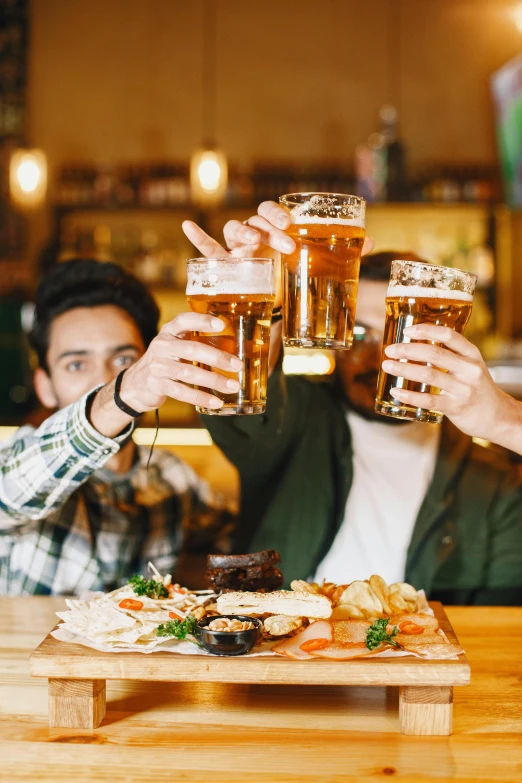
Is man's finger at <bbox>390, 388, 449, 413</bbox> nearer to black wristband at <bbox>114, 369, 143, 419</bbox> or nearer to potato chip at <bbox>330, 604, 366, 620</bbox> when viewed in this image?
potato chip at <bbox>330, 604, 366, 620</bbox>

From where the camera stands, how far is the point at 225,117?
6.80 metres

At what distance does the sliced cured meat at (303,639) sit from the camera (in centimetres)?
114

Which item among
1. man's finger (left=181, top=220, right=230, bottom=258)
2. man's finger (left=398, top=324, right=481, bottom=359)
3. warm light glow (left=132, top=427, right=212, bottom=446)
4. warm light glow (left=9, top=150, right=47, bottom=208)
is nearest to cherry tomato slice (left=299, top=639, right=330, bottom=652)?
man's finger (left=398, top=324, right=481, bottom=359)

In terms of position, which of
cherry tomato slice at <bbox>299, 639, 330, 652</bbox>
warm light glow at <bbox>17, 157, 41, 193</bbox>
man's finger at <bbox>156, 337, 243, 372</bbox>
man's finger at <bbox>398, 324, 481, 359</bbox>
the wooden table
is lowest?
the wooden table

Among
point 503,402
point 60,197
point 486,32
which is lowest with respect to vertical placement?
point 503,402

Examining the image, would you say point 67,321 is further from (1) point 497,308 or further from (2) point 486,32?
(2) point 486,32

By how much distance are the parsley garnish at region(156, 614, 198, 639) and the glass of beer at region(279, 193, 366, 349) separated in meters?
0.43

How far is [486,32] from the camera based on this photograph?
6703mm

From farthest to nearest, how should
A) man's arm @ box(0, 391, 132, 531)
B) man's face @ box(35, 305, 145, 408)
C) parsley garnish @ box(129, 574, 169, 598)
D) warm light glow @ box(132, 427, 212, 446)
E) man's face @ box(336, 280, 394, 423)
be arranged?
1. warm light glow @ box(132, 427, 212, 446)
2. man's face @ box(336, 280, 394, 423)
3. man's face @ box(35, 305, 145, 408)
4. man's arm @ box(0, 391, 132, 531)
5. parsley garnish @ box(129, 574, 169, 598)

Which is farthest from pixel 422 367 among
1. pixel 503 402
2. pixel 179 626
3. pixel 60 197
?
pixel 60 197

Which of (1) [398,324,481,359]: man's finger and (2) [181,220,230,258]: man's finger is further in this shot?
(2) [181,220,230,258]: man's finger

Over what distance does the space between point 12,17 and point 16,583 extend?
601cm

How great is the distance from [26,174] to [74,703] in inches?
188

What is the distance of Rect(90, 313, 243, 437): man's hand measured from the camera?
1224 millimetres
